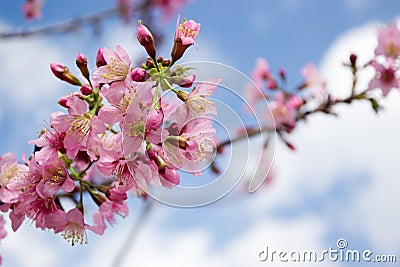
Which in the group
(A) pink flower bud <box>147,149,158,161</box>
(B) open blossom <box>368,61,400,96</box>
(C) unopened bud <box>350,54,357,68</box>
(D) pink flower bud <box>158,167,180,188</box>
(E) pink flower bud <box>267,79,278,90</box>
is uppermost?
(E) pink flower bud <box>267,79,278,90</box>

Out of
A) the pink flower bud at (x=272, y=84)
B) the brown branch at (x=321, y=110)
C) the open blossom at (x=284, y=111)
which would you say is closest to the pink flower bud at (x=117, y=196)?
the brown branch at (x=321, y=110)

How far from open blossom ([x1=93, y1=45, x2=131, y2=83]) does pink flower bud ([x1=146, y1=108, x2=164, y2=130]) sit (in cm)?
17

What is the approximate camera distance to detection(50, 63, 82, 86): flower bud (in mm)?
1779

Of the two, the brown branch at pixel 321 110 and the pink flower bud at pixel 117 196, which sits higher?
the brown branch at pixel 321 110

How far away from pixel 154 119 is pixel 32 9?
525cm

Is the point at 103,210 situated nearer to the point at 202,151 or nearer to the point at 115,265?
the point at 202,151

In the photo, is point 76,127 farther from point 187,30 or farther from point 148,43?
point 187,30

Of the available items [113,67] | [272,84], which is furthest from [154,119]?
[272,84]

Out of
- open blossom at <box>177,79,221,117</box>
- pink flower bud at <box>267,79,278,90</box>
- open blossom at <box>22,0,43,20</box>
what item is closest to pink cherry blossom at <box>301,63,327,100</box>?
pink flower bud at <box>267,79,278,90</box>

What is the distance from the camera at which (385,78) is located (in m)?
2.90

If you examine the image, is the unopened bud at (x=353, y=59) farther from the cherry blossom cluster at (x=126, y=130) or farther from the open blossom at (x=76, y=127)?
the open blossom at (x=76, y=127)

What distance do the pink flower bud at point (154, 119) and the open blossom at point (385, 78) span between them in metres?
1.79

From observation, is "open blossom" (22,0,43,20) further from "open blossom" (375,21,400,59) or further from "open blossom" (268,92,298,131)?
"open blossom" (375,21,400,59)

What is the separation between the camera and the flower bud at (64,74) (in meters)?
1.78
